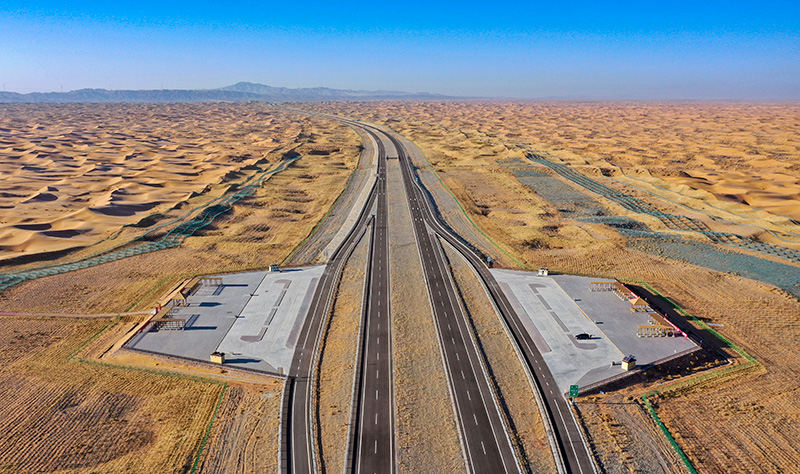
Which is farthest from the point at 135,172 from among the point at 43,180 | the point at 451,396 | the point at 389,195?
the point at 451,396

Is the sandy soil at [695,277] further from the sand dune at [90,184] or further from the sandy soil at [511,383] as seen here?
the sand dune at [90,184]

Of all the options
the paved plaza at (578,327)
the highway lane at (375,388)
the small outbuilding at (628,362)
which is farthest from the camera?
the paved plaza at (578,327)

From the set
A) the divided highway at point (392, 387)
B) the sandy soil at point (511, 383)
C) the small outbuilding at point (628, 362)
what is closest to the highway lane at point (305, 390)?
the divided highway at point (392, 387)

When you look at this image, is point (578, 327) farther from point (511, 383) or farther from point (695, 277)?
point (695, 277)

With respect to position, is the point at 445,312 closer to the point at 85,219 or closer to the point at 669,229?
the point at 669,229

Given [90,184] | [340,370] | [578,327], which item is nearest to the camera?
[340,370]

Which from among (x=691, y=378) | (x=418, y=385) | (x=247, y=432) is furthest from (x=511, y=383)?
(x=247, y=432)

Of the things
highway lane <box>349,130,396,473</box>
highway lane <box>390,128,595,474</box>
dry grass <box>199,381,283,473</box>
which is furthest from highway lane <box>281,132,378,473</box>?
highway lane <box>390,128,595,474</box>
